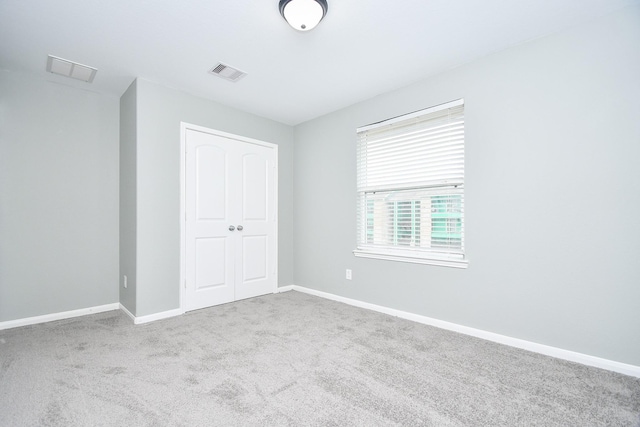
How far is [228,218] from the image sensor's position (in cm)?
371

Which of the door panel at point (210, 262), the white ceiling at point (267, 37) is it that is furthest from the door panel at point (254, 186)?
the white ceiling at point (267, 37)

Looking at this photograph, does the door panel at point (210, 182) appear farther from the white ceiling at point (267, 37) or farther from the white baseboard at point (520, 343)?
the white baseboard at point (520, 343)

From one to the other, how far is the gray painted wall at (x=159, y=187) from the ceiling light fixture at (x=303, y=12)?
1852mm

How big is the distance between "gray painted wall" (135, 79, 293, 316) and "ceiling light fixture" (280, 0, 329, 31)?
6.08 feet

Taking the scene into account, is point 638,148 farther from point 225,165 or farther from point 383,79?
point 225,165

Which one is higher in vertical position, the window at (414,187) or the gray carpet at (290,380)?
the window at (414,187)

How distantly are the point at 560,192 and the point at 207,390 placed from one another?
2.81 m

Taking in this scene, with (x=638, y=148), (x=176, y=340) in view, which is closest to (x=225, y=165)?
(x=176, y=340)

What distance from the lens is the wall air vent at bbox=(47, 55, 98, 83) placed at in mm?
2680

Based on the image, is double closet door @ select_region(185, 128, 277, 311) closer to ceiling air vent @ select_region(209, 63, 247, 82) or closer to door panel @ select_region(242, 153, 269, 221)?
door panel @ select_region(242, 153, 269, 221)

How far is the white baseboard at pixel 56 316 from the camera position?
9.34 ft

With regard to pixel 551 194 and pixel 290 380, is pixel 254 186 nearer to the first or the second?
pixel 290 380

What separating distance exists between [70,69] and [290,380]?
341 centimetres

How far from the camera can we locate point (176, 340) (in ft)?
8.35
